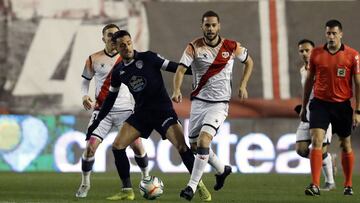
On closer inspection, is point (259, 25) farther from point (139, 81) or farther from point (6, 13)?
point (139, 81)

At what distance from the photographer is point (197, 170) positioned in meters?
12.8

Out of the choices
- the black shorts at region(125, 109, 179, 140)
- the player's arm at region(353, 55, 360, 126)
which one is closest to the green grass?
the black shorts at region(125, 109, 179, 140)

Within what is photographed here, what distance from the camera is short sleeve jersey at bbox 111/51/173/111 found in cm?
1334

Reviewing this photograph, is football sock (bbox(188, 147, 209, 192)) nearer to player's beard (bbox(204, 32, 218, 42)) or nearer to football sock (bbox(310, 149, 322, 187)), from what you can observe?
player's beard (bbox(204, 32, 218, 42))

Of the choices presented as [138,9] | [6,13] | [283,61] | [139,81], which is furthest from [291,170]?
[139,81]

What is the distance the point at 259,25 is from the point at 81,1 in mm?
3354

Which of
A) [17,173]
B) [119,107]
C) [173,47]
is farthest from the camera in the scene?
[173,47]

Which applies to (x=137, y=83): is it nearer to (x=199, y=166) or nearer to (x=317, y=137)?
(x=199, y=166)

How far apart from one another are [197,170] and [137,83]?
1.29m

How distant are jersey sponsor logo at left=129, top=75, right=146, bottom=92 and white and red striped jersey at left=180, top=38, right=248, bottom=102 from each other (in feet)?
1.69

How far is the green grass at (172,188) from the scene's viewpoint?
1349 cm

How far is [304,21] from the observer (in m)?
22.0

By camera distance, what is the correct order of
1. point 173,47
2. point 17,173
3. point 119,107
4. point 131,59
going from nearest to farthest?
point 131,59 → point 119,107 → point 17,173 → point 173,47

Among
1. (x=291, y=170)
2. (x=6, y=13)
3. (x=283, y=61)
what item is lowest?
(x=291, y=170)
